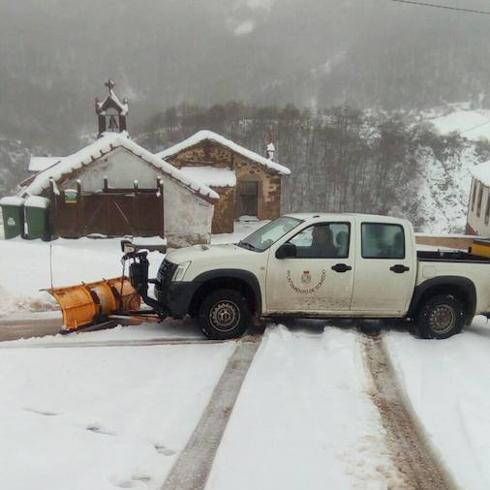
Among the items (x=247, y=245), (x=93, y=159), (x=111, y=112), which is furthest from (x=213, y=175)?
(x=247, y=245)

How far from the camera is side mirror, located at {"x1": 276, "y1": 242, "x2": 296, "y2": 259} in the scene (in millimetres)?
6270

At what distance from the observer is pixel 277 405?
443cm

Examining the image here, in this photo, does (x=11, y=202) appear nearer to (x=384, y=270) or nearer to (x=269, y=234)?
(x=269, y=234)

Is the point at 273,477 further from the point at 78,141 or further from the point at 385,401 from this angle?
the point at 78,141

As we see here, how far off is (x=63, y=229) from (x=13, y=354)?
46.2ft

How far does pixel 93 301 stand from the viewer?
664 cm

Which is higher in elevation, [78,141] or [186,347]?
[78,141]

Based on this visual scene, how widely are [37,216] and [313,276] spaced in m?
15.0

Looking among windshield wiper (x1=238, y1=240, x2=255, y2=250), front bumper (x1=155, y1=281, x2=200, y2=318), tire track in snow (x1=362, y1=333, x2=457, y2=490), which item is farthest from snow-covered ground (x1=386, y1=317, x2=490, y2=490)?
front bumper (x1=155, y1=281, x2=200, y2=318)

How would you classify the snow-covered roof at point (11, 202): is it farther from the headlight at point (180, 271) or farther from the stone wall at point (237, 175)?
the headlight at point (180, 271)

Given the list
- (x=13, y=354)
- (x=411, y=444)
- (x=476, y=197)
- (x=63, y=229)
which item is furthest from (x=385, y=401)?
(x=476, y=197)

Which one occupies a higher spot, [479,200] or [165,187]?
[165,187]

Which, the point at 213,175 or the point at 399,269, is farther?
the point at 213,175

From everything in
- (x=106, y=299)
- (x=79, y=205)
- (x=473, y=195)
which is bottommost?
(x=106, y=299)
